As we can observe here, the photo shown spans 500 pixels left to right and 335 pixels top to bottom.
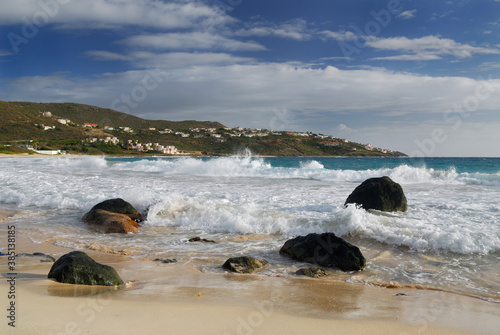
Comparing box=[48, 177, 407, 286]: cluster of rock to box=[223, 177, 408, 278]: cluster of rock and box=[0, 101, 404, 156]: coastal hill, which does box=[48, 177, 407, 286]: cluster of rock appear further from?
box=[0, 101, 404, 156]: coastal hill

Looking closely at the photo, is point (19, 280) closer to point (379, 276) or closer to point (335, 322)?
point (335, 322)

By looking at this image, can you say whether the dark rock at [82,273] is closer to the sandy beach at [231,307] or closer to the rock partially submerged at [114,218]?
the sandy beach at [231,307]

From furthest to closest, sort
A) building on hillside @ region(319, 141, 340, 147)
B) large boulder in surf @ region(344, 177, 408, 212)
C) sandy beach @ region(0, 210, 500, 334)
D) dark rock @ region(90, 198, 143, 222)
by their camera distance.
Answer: building on hillside @ region(319, 141, 340, 147)
large boulder in surf @ region(344, 177, 408, 212)
dark rock @ region(90, 198, 143, 222)
sandy beach @ region(0, 210, 500, 334)

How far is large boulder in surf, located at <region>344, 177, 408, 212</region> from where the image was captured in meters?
10.9

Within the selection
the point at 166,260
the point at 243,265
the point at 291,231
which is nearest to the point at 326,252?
the point at 243,265

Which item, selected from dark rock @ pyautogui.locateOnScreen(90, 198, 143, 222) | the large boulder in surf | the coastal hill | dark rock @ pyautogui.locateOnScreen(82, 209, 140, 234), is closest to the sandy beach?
dark rock @ pyautogui.locateOnScreen(82, 209, 140, 234)

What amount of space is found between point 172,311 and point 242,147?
9375 centimetres

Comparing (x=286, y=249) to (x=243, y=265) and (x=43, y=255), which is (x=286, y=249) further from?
(x=43, y=255)

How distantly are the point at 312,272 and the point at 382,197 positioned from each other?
5714 mm

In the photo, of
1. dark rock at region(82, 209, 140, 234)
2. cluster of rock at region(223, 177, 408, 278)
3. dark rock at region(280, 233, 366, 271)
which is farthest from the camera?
dark rock at region(82, 209, 140, 234)

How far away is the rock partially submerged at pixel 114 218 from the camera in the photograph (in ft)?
31.6

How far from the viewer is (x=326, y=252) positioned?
677 cm

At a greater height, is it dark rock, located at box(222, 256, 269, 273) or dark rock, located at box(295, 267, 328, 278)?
dark rock, located at box(222, 256, 269, 273)

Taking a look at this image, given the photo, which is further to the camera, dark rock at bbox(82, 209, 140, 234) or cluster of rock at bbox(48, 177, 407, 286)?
dark rock at bbox(82, 209, 140, 234)
